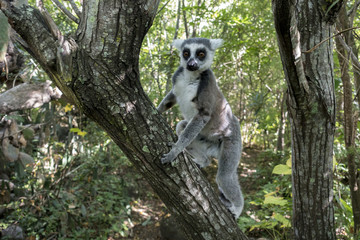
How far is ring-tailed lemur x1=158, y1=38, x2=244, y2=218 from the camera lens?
10.5 ft

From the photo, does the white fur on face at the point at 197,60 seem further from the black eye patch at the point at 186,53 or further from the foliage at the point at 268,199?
the foliage at the point at 268,199

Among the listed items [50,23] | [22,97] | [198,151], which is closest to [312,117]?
[198,151]

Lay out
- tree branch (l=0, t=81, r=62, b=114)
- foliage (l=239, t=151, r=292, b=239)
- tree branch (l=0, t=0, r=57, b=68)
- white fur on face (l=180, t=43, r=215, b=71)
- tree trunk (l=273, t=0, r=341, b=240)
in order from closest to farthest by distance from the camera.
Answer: tree branch (l=0, t=0, r=57, b=68)
tree trunk (l=273, t=0, r=341, b=240)
white fur on face (l=180, t=43, r=215, b=71)
tree branch (l=0, t=81, r=62, b=114)
foliage (l=239, t=151, r=292, b=239)

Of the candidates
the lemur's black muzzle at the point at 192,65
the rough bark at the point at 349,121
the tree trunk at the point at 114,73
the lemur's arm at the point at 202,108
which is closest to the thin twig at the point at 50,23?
the tree trunk at the point at 114,73

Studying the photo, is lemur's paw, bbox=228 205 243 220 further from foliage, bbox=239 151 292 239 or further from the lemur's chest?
the lemur's chest

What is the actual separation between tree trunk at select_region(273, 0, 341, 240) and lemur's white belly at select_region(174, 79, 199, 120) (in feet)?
3.74

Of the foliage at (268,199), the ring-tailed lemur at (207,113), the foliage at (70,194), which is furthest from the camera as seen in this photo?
the foliage at (70,194)

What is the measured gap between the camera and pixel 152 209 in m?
7.07

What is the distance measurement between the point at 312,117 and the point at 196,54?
5.16 feet

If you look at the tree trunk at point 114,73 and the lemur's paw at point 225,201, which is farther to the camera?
the lemur's paw at point 225,201

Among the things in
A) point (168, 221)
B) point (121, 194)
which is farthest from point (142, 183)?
point (168, 221)

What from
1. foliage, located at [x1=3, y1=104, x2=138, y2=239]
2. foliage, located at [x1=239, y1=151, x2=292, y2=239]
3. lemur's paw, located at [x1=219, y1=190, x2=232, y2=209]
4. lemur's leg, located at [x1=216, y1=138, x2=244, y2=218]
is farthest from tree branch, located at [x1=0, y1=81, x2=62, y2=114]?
foliage, located at [x1=239, y1=151, x2=292, y2=239]

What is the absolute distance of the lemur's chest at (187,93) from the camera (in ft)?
10.6

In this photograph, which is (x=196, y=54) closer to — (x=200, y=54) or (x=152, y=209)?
(x=200, y=54)
